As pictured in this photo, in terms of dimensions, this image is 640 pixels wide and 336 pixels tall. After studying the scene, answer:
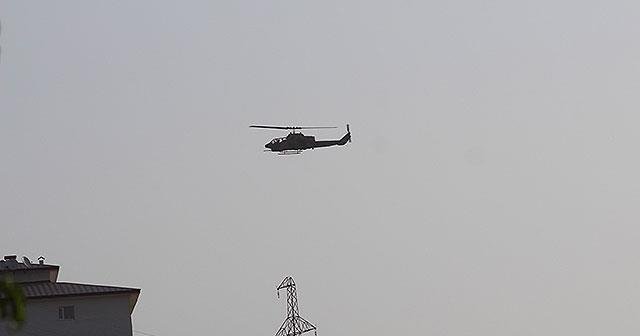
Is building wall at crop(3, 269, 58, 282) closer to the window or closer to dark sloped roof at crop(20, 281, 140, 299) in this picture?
dark sloped roof at crop(20, 281, 140, 299)

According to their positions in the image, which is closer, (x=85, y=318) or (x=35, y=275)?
(x=85, y=318)

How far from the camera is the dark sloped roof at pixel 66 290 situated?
2559 inches

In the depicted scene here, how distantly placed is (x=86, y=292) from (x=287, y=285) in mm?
27772

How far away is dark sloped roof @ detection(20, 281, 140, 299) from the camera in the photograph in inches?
2559

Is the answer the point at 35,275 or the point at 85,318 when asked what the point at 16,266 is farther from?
the point at 85,318

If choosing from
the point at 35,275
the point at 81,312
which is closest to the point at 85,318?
the point at 81,312

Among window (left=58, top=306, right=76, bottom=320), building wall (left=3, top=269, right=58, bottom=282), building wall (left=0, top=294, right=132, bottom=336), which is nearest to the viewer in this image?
building wall (left=0, top=294, right=132, bottom=336)

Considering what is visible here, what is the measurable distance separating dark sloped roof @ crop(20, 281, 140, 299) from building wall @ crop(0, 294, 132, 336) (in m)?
0.28

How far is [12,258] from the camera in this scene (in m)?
79.1

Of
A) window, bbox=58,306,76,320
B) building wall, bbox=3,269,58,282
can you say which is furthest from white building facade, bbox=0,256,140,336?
building wall, bbox=3,269,58,282

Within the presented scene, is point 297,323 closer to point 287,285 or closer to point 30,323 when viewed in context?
point 287,285

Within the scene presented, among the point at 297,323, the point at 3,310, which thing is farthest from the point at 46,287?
the point at 3,310

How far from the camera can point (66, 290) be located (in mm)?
66188

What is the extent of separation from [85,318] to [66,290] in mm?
2183
